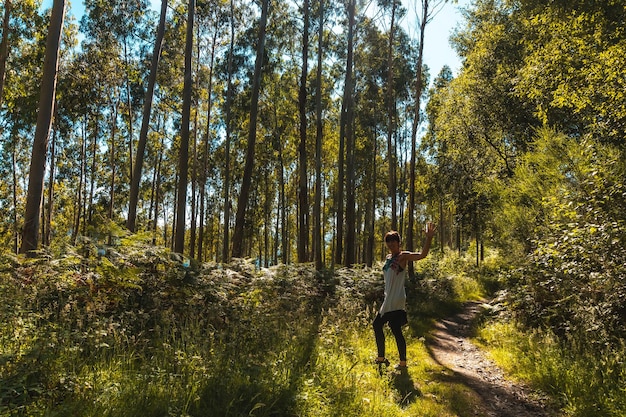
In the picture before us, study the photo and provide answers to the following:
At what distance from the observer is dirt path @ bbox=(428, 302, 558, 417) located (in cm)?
428

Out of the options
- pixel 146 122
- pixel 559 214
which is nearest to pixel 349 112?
pixel 146 122

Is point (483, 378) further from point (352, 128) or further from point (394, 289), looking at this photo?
point (352, 128)

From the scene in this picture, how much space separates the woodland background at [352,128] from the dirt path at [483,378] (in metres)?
0.82

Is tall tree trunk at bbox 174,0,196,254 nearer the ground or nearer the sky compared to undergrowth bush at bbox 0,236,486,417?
nearer the sky

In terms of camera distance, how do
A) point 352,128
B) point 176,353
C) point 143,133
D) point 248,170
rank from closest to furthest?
point 176,353
point 248,170
point 143,133
point 352,128

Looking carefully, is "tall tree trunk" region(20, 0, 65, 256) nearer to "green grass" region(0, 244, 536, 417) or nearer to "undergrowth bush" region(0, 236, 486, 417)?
"undergrowth bush" region(0, 236, 486, 417)

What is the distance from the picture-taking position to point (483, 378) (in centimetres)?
545

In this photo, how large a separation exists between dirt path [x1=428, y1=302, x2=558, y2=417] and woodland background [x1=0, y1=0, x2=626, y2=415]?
0.82m

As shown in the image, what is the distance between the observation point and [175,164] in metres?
29.9

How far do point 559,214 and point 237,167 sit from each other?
83.9ft

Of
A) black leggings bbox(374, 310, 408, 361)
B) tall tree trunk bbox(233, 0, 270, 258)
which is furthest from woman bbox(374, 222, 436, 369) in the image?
tall tree trunk bbox(233, 0, 270, 258)

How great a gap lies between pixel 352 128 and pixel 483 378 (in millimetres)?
18372

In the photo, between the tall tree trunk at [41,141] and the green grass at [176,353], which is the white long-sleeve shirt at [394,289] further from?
the tall tree trunk at [41,141]

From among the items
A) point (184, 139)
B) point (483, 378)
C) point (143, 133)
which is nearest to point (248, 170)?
point (184, 139)
